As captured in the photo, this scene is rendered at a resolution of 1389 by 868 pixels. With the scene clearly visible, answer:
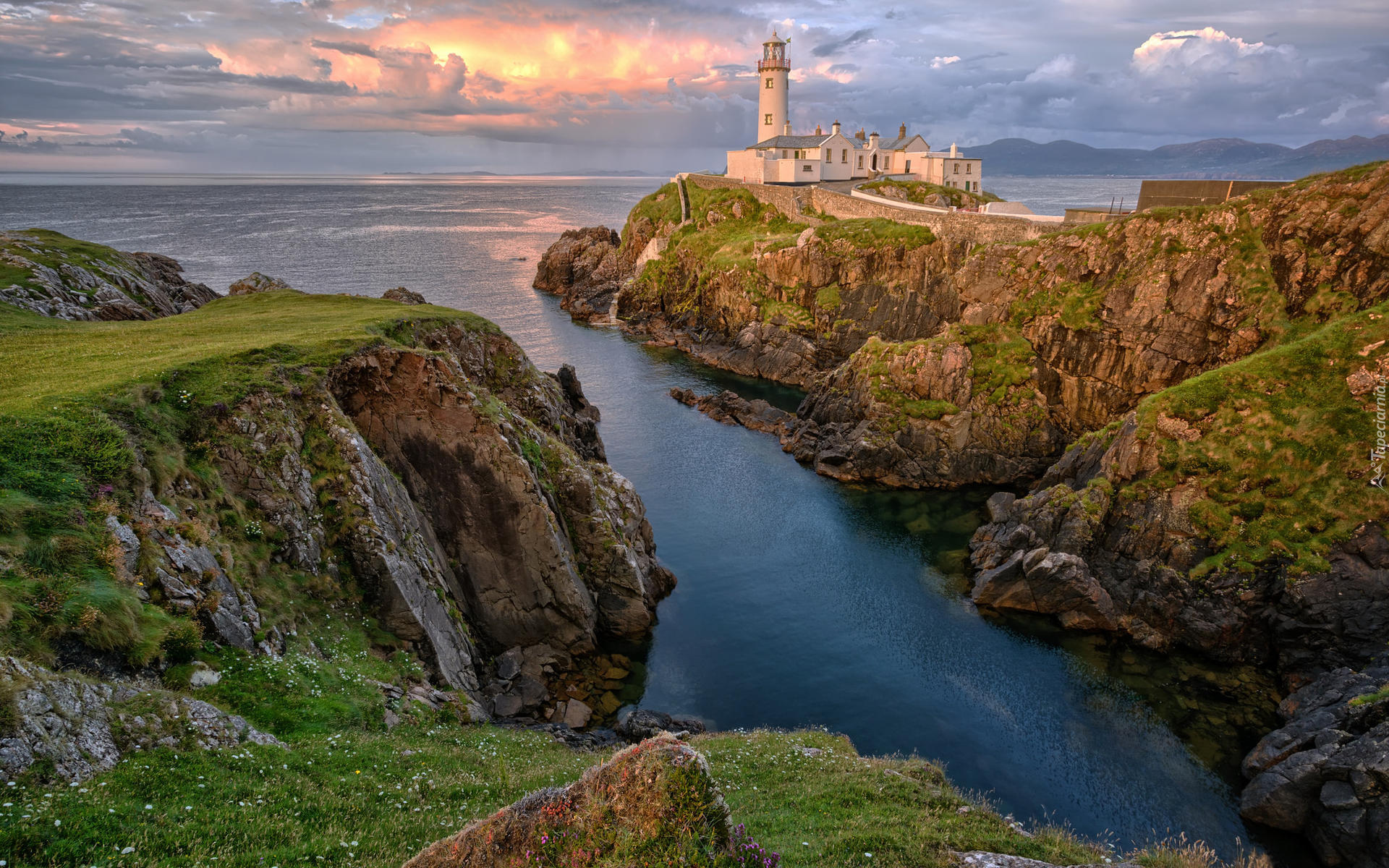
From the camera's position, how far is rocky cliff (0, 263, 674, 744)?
1658 centimetres

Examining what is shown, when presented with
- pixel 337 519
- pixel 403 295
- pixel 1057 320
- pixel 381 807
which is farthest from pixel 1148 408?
pixel 403 295

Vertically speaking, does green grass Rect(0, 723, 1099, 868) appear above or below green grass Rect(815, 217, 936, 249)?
below

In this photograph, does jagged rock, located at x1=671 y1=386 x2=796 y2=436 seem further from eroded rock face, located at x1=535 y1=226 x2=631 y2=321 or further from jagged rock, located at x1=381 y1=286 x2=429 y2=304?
eroded rock face, located at x1=535 y1=226 x2=631 y2=321

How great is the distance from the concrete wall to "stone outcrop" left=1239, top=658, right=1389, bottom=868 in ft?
132

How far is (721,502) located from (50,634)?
4123cm

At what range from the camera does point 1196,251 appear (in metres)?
53.7

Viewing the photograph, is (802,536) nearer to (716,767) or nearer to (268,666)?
(716,767)

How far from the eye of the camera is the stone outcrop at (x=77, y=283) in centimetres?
4647

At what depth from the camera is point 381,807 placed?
13852 millimetres

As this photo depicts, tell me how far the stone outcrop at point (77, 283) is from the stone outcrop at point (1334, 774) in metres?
67.0

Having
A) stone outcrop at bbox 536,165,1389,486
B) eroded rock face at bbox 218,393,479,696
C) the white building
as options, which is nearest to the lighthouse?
the white building

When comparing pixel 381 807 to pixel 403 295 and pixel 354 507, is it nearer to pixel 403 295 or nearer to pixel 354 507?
pixel 354 507

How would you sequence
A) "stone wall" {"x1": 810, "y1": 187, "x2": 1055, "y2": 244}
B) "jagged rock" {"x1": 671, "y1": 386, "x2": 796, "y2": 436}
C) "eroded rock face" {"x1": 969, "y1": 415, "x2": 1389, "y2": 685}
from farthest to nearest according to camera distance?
"stone wall" {"x1": 810, "y1": 187, "x2": 1055, "y2": 244} < "jagged rock" {"x1": 671, "y1": 386, "x2": 796, "y2": 436} < "eroded rock face" {"x1": 969, "y1": 415, "x2": 1389, "y2": 685}

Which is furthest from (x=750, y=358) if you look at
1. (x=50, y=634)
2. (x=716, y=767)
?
(x=50, y=634)
